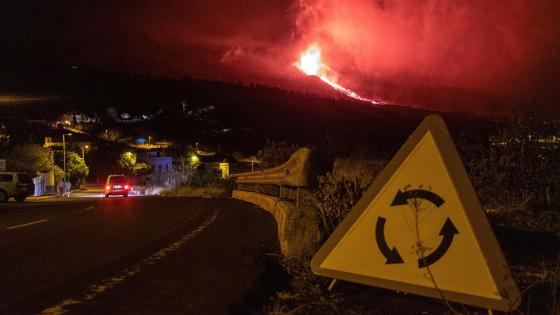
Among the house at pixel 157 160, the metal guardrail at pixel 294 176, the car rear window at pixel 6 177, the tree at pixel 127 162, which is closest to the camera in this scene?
the metal guardrail at pixel 294 176

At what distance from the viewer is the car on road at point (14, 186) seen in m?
31.7

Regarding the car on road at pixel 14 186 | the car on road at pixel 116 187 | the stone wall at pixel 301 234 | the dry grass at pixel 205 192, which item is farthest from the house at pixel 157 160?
the stone wall at pixel 301 234

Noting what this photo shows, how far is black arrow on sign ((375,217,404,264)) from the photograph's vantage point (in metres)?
4.50

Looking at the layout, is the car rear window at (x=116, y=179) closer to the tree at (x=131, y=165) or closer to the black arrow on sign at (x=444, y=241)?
the black arrow on sign at (x=444, y=241)

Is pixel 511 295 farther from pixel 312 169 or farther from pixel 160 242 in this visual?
pixel 160 242

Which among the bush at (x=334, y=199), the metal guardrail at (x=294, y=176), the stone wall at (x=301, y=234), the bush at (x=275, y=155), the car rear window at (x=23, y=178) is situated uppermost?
the bush at (x=275, y=155)

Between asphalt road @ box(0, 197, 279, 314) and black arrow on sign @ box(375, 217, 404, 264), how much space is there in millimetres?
1671

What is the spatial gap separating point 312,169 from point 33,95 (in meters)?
170

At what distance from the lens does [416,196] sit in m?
4.43

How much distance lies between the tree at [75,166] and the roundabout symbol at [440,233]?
259 feet

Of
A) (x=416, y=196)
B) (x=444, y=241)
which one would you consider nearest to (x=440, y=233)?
(x=444, y=241)

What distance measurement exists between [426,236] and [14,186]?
3192 centimetres

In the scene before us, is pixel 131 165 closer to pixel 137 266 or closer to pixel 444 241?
pixel 137 266

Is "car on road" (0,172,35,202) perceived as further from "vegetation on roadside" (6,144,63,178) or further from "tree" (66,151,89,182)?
"tree" (66,151,89,182)
